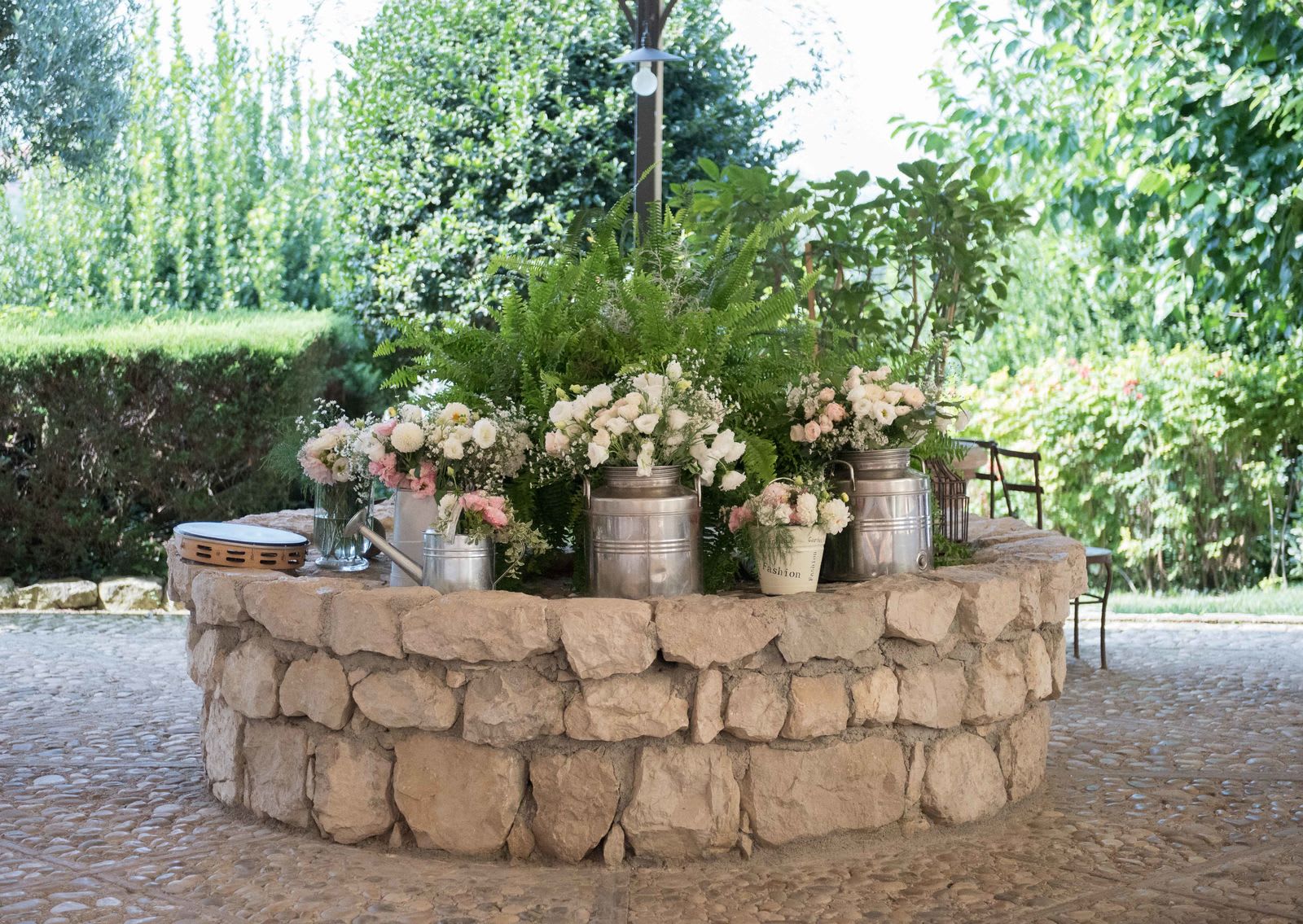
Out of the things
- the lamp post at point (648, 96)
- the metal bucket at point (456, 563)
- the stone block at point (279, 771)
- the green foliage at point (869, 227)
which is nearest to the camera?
the metal bucket at point (456, 563)

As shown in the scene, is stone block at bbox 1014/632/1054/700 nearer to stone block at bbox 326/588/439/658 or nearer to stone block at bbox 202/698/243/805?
stone block at bbox 326/588/439/658

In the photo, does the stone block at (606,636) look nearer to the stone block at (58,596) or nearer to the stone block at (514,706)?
the stone block at (514,706)

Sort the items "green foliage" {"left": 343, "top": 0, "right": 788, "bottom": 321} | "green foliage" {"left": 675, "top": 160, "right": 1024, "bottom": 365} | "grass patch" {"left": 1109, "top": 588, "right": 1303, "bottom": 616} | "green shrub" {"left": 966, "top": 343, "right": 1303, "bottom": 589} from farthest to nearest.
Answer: "green foliage" {"left": 343, "top": 0, "right": 788, "bottom": 321} < "green shrub" {"left": 966, "top": 343, "right": 1303, "bottom": 589} < "grass patch" {"left": 1109, "top": 588, "right": 1303, "bottom": 616} < "green foliage" {"left": 675, "top": 160, "right": 1024, "bottom": 365}

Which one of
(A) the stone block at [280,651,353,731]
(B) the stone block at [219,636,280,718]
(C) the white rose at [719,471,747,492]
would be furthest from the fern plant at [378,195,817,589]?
(B) the stone block at [219,636,280,718]

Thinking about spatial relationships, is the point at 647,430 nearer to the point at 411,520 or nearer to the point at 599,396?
the point at 599,396

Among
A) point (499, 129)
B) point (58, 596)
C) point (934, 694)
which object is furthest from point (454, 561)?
point (499, 129)

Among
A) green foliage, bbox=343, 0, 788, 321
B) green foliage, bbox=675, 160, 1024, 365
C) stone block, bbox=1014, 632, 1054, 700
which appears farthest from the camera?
green foliage, bbox=343, 0, 788, 321

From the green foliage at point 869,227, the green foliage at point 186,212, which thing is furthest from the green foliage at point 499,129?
the green foliage at point 186,212

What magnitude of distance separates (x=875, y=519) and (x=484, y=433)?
1.09 meters

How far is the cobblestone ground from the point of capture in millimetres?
2887

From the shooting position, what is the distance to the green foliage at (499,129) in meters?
8.23

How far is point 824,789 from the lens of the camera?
3277 millimetres

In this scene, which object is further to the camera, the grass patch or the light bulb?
the grass patch

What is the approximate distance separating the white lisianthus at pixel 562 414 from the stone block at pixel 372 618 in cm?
52
